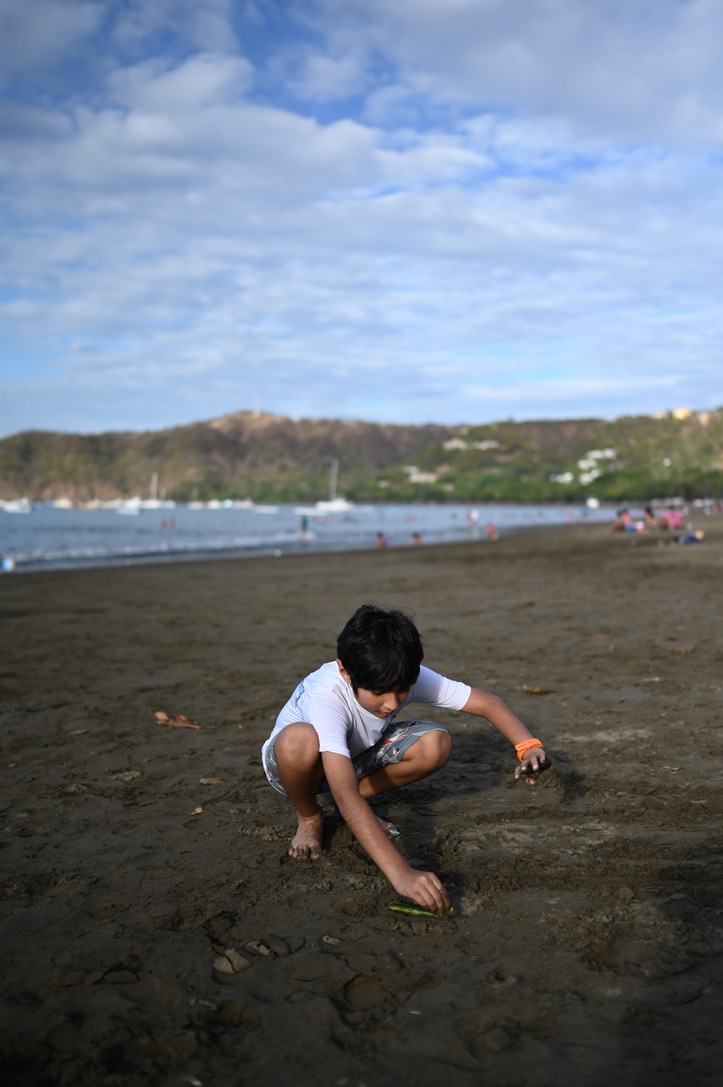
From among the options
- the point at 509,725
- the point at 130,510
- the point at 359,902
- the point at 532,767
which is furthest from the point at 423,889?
the point at 130,510

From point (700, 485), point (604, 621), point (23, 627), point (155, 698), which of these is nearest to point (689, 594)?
point (604, 621)

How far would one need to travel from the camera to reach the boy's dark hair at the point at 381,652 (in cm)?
299

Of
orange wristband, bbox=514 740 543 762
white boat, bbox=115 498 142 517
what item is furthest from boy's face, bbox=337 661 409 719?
white boat, bbox=115 498 142 517

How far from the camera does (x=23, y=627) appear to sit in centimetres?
1080

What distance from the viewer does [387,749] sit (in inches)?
142

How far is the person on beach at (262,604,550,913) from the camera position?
2836 mm

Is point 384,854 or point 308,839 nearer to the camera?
point 384,854

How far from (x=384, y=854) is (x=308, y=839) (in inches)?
30.5

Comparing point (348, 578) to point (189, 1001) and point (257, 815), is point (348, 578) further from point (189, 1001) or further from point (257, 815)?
point (189, 1001)

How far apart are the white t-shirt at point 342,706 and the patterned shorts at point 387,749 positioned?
0.18 ft

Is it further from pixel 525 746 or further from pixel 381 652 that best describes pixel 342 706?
pixel 525 746

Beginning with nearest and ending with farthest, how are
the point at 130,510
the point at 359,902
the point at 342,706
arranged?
the point at 359,902 → the point at 342,706 → the point at 130,510

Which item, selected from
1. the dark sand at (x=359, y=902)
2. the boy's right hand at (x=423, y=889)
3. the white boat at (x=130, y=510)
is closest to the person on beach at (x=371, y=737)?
the boy's right hand at (x=423, y=889)

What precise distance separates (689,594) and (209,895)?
34.3ft
